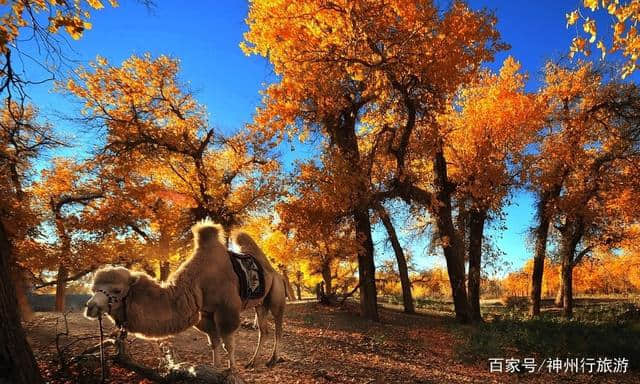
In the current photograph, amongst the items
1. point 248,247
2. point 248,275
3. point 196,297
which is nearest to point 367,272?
point 248,247

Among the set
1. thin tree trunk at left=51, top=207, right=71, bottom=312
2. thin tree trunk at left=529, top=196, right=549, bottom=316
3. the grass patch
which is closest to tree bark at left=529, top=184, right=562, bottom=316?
thin tree trunk at left=529, top=196, right=549, bottom=316

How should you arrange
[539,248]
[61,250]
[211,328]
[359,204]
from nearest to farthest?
1. [211,328]
2. [359,204]
3. [61,250]
4. [539,248]

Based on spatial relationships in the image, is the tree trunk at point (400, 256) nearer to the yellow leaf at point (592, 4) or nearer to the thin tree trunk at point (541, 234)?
the thin tree trunk at point (541, 234)

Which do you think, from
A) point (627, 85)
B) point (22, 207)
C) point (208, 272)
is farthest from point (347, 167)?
point (627, 85)

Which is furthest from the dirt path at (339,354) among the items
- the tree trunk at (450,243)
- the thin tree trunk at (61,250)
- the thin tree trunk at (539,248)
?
the thin tree trunk at (539,248)

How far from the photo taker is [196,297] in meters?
5.50

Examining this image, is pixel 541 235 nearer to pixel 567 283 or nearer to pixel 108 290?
pixel 567 283

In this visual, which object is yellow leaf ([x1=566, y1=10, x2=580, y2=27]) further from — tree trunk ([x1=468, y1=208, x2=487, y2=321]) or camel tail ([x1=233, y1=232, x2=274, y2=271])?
tree trunk ([x1=468, y1=208, x2=487, y2=321])

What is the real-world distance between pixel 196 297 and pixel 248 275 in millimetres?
1205

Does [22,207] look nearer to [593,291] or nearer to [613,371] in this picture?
[613,371]

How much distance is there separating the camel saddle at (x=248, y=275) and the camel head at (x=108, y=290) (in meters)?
2.01

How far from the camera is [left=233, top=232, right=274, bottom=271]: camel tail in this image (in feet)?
24.6

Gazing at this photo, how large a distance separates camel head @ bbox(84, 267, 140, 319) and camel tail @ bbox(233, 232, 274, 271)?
299 centimetres

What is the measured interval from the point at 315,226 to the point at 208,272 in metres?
9.87
